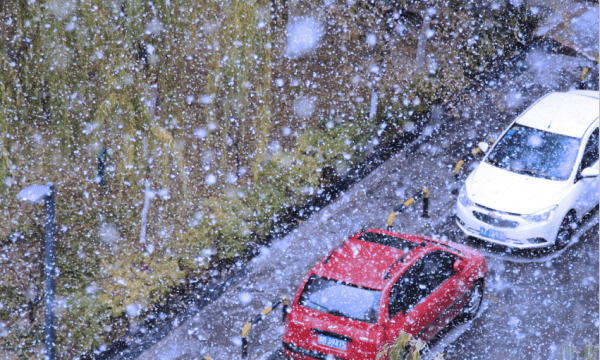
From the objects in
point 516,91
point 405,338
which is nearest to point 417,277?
point 405,338

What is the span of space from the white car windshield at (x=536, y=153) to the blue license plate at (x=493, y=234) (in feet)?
4.14

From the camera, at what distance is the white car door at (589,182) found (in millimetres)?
11172

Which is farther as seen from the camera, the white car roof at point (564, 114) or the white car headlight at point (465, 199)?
the white car roof at point (564, 114)

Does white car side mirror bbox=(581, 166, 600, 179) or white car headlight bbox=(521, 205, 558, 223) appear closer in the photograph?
white car headlight bbox=(521, 205, 558, 223)

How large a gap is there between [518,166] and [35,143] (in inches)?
300

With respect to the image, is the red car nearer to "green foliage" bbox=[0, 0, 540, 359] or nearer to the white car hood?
the white car hood

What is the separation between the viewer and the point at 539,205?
1070 cm

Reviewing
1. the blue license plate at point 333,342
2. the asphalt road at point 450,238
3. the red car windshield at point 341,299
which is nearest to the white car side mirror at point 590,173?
the asphalt road at point 450,238

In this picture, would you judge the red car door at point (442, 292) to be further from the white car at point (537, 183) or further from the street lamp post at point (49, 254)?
the street lamp post at point (49, 254)

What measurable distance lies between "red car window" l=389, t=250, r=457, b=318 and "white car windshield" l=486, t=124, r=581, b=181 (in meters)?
2.84

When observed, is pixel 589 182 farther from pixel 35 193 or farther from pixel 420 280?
pixel 35 193

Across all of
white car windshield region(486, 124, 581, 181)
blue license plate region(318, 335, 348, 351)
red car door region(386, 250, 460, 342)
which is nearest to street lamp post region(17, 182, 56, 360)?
blue license plate region(318, 335, 348, 351)

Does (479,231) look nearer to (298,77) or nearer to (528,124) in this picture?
(528,124)

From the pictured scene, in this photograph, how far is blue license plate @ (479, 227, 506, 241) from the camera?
10.8 meters
